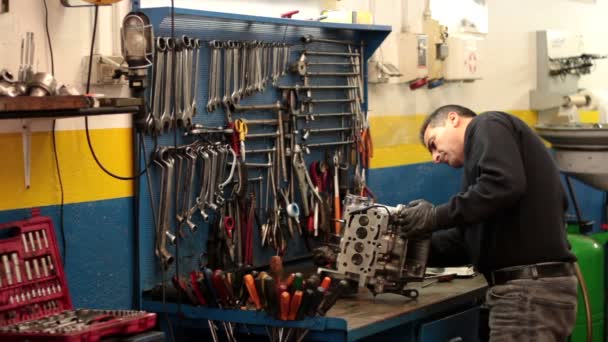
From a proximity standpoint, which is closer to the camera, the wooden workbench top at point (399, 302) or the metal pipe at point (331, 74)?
the wooden workbench top at point (399, 302)

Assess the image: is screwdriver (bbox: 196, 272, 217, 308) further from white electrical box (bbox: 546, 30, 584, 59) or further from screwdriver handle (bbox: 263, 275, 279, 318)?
white electrical box (bbox: 546, 30, 584, 59)

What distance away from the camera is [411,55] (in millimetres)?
4102

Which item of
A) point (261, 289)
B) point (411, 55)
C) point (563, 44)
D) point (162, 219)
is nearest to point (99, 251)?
point (162, 219)

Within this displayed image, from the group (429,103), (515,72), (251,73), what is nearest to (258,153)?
(251,73)

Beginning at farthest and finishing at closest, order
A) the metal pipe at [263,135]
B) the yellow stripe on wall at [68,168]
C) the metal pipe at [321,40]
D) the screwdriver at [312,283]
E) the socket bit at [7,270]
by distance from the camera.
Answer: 1. the metal pipe at [321,40]
2. the metal pipe at [263,135]
3. the screwdriver at [312,283]
4. the yellow stripe on wall at [68,168]
5. the socket bit at [7,270]

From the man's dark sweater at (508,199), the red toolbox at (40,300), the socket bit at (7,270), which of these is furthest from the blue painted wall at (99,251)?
the man's dark sweater at (508,199)

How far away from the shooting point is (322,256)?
127 inches

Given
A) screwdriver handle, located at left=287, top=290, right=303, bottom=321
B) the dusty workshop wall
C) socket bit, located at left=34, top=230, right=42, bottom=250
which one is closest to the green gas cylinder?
the dusty workshop wall

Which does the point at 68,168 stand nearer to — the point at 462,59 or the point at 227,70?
the point at 227,70

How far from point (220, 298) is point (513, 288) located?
2.86ft

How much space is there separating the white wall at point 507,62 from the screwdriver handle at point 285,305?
5.57 feet

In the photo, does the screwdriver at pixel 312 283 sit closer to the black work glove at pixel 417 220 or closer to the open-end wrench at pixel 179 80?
the black work glove at pixel 417 220

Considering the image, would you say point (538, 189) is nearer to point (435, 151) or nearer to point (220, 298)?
point (435, 151)

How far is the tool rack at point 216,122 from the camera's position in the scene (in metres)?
2.80
